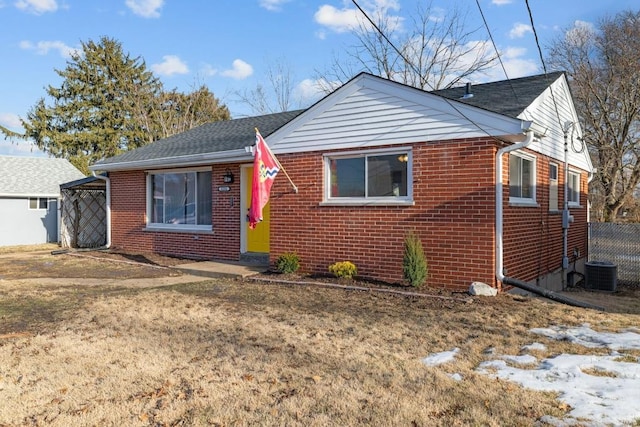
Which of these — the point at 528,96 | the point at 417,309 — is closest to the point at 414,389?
the point at 417,309

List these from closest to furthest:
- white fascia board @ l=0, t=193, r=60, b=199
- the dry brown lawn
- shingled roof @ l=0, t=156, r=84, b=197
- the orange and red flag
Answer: the dry brown lawn, the orange and red flag, white fascia board @ l=0, t=193, r=60, b=199, shingled roof @ l=0, t=156, r=84, b=197

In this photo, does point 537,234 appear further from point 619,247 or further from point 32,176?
point 32,176

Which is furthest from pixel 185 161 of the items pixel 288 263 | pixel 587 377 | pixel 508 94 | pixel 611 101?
pixel 611 101

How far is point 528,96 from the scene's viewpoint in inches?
347

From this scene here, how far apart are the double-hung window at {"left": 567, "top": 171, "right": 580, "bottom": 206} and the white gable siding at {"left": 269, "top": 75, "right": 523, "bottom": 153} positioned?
18.5ft

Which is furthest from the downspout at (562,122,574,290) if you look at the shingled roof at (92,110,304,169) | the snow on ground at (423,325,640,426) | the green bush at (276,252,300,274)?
the shingled roof at (92,110,304,169)

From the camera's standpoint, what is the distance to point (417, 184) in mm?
8133

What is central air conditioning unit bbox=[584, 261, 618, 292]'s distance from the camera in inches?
429

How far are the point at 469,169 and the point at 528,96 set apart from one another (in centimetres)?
241

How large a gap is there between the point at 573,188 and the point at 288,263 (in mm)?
8227

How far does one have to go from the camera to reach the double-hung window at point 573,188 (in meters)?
12.1

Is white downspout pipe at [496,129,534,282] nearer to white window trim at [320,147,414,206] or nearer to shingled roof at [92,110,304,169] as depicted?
white window trim at [320,147,414,206]

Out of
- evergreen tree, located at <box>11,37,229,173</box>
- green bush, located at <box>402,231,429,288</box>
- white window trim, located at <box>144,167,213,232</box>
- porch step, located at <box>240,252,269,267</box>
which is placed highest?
evergreen tree, located at <box>11,37,229,173</box>

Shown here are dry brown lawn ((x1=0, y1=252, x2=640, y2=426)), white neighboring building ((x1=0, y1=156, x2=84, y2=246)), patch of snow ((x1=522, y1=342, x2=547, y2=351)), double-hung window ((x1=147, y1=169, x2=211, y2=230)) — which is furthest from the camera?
white neighboring building ((x1=0, y1=156, x2=84, y2=246))
